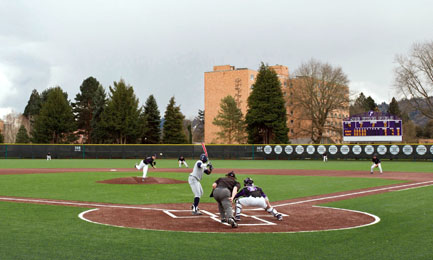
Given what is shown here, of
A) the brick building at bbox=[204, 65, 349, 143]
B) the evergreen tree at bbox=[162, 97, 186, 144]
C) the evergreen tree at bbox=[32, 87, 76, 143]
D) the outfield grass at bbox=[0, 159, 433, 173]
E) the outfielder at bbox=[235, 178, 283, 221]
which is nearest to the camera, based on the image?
the outfielder at bbox=[235, 178, 283, 221]

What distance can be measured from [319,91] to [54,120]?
54.0 m

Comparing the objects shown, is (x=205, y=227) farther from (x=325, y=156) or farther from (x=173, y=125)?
(x=173, y=125)

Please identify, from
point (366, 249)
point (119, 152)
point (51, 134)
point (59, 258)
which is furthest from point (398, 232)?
point (51, 134)

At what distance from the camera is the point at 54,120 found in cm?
9650

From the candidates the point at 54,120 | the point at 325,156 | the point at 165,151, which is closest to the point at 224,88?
the point at 54,120

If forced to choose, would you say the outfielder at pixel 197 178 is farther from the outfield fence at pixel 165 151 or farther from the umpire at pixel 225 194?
the outfield fence at pixel 165 151

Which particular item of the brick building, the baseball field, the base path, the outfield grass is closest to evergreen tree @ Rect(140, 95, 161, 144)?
the brick building

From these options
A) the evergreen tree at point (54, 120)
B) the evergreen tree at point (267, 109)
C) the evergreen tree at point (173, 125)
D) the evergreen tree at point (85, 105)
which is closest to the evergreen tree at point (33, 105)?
the evergreen tree at point (85, 105)

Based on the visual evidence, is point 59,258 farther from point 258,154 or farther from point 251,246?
point 258,154

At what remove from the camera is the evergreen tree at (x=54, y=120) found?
96.6 m

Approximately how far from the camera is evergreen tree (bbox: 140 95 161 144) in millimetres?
99875

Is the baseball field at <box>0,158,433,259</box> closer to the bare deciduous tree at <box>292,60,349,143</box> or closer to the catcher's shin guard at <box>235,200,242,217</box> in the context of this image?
the catcher's shin guard at <box>235,200,242,217</box>

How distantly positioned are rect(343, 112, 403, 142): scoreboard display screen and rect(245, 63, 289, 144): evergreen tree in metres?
30.0

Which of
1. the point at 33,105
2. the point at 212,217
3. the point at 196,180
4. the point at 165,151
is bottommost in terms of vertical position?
the point at 212,217
